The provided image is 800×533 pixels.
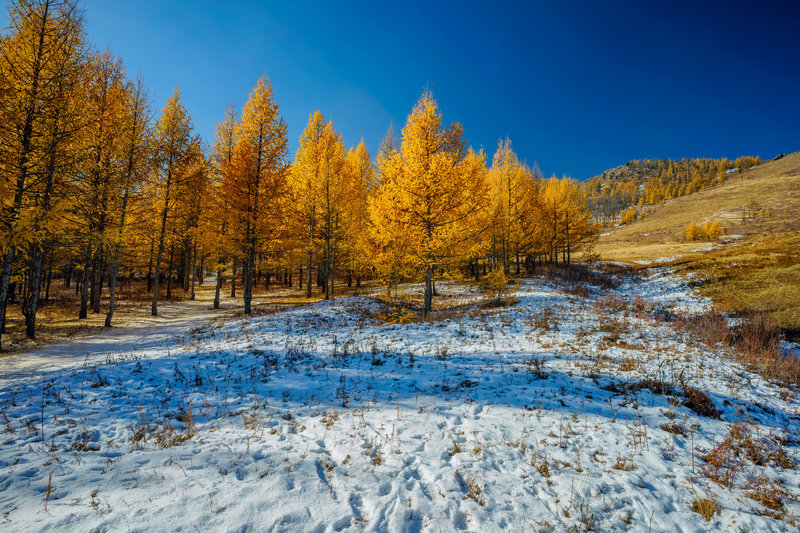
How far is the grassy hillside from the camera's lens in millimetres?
14836

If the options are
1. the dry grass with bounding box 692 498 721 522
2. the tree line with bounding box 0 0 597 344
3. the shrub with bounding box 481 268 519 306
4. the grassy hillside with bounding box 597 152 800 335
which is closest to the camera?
the dry grass with bounding box 692 498 721 522

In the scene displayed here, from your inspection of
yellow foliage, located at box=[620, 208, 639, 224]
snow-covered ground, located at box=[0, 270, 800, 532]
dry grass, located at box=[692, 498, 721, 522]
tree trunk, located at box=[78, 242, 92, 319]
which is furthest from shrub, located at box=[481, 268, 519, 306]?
yellow foliage, located at box=[620, 208, 639, 224]

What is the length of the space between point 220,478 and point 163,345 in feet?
33.4

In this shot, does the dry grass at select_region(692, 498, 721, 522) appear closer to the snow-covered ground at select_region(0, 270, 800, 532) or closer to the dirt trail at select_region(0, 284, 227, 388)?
the snow-covered ground at select_region(0, 270, 800, 532)

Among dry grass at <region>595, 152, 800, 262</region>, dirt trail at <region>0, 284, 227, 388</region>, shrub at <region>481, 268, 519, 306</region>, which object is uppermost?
dry grass at <region>595, 152, 800, 262</region>

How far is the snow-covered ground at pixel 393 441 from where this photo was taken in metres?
3.22

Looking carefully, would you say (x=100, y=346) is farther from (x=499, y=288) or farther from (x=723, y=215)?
(x=723, y=215)

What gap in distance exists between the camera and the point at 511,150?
28203mm

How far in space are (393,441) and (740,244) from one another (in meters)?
61.8

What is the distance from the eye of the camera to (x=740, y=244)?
42.7m

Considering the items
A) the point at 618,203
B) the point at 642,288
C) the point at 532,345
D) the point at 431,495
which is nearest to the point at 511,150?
the point at 642,288

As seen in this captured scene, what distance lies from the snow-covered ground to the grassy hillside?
10.1m

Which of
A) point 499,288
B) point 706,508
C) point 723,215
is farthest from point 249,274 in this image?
point 723,215

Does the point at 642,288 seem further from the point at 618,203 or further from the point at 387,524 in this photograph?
the point at 618,203
